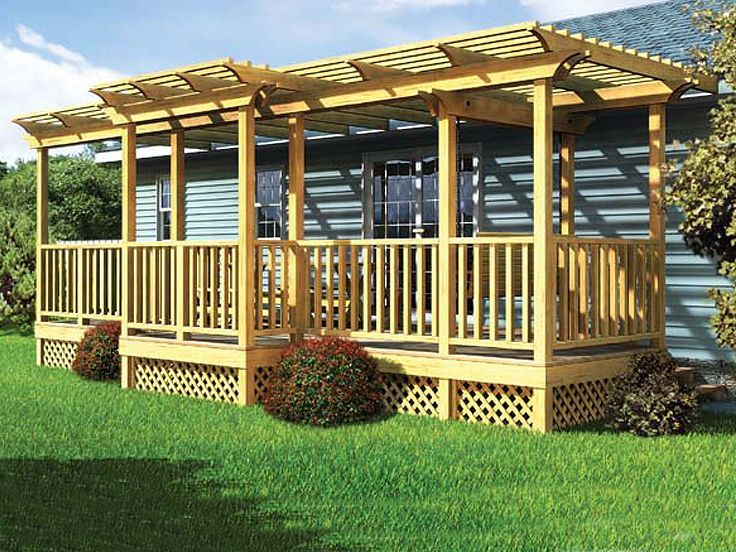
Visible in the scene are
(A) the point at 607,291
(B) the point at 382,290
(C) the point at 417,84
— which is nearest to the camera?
(C) the point at 417,84

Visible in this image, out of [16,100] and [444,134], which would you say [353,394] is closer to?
[444,134]

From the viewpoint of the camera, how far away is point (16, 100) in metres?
80.2

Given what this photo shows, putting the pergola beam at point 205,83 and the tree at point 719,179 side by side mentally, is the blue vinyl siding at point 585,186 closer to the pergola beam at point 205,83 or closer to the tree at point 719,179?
the tree at point 719,179

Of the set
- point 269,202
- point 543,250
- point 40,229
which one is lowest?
point 543,250

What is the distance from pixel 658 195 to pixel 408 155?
4315 mm

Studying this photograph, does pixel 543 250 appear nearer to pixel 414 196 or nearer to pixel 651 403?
pixel 651 403

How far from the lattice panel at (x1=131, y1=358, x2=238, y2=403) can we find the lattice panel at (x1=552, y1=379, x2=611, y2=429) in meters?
3.39

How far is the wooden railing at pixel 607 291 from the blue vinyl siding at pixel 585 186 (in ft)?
2.31

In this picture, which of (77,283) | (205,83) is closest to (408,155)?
(205,83)

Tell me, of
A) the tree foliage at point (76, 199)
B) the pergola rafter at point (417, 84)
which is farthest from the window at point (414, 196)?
the tree foliage at point (76, 199)

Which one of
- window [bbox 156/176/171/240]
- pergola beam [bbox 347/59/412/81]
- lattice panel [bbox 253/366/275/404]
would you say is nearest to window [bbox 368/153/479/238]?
pergola beam [bbox 347/59/412/81]

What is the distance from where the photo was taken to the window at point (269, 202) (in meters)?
16.4

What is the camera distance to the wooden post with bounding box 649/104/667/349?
10516mm

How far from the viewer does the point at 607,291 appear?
10164 mm
